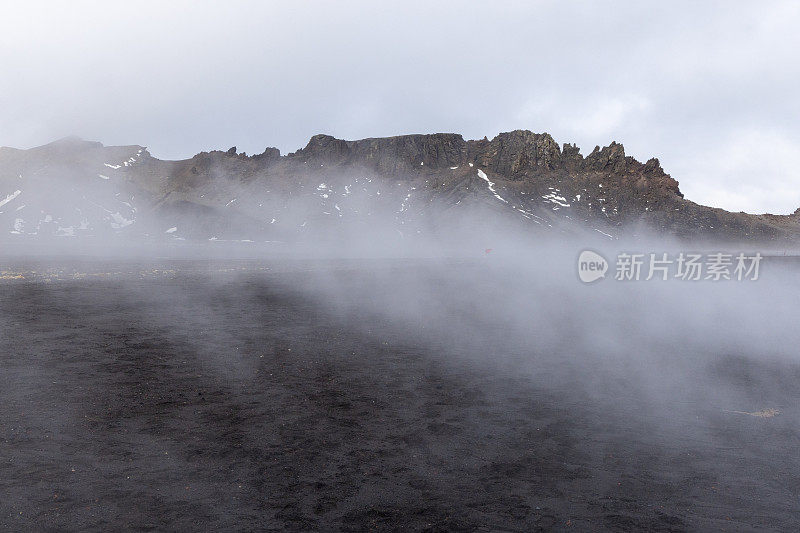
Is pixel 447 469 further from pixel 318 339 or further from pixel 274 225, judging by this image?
pixel 274 225

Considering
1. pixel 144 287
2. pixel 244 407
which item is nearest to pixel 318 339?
pixel 244 407

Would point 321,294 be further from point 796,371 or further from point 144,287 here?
point 796,371

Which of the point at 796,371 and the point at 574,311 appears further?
the point at 574,311

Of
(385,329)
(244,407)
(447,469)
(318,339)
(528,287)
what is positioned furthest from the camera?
(528,287)

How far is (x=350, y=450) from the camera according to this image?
10.5m

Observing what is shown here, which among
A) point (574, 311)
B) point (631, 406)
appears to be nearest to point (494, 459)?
point (631, 406)

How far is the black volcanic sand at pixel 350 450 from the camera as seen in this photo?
8.07m

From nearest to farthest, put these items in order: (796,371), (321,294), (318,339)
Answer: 1. (796,371)
2. (318,339)
3. (321,294)

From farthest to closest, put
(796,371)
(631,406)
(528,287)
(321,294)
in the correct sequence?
(528,287) < (321,294) < (796,371) < (631,406)

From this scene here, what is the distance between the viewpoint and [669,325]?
28.0 meters

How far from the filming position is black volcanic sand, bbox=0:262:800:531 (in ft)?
26.5

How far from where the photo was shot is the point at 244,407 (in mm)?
12867

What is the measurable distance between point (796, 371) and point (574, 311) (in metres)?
15.1

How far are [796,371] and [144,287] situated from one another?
43165 millimetres
